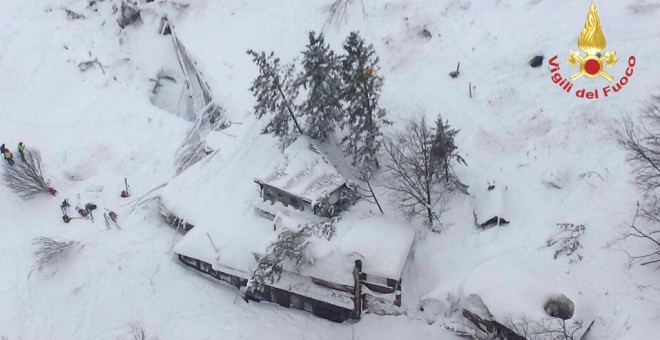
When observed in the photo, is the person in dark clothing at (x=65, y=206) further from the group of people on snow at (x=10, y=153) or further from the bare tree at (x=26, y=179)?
the group of people on snow at (x=10, y=153)

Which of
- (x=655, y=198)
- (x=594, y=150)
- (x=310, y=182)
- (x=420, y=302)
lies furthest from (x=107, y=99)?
(x=655, y=198)

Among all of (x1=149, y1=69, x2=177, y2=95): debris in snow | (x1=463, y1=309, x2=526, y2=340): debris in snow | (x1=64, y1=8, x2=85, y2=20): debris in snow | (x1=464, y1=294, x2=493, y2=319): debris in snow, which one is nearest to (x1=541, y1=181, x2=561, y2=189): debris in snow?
(x1=464, y1=294, x2=493, y2=319): debris in snow

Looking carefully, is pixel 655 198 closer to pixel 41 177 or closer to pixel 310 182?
pixel 310 182

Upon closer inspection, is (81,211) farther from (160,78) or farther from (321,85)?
(321,85)

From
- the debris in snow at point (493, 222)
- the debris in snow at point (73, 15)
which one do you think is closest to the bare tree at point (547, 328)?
the debris in snow at point (493, 222)

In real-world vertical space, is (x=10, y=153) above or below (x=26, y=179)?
Answer: above

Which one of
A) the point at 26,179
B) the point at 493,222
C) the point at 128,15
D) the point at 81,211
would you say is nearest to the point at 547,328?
the point at 493,222
